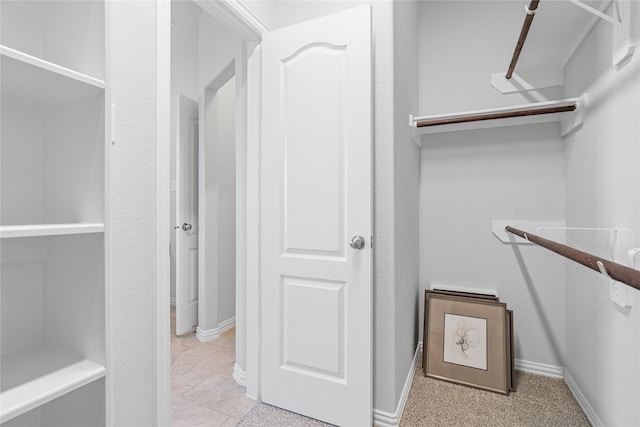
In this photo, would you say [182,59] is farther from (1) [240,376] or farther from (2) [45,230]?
(2) [45,230]

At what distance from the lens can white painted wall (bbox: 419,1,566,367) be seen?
83.4 inches

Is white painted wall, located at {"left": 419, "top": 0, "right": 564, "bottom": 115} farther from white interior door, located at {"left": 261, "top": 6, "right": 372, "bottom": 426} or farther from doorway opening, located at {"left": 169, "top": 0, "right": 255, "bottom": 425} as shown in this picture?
doorway opening, located at {"left": 169, "top": 0, "right": 255, "bottom": 425}

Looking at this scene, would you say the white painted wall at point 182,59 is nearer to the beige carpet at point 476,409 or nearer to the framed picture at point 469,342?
the beige carpet at point 476,409

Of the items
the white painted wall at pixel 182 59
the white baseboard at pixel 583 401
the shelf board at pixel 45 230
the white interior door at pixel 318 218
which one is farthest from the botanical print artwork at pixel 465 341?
the white painted wall at pixel 182 59

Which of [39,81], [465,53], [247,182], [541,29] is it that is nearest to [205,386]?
[247,182]

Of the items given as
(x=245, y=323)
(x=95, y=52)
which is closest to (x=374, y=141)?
(x=95, y=52)

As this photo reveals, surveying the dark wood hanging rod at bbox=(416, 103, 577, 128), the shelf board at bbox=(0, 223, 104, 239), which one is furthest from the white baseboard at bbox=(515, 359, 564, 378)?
the shelf board at bbox=(0, 223, 104, 239)

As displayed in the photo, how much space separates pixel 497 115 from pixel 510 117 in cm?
7

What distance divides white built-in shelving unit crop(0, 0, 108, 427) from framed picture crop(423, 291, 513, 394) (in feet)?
6.08

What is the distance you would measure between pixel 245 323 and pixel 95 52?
5.30 feet

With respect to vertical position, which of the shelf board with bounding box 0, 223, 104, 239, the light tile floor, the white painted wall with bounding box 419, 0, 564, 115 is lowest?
the light tile floor

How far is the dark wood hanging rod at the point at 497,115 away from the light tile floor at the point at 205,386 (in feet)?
6.54

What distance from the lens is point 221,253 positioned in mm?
2889

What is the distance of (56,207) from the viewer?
87 cm
